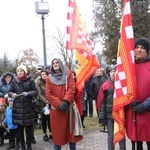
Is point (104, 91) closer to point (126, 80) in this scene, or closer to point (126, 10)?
point (126, 80)

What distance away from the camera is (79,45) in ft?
18.6

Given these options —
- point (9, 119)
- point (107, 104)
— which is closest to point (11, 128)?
point (9, 119)

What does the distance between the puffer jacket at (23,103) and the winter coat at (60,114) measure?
0.88m

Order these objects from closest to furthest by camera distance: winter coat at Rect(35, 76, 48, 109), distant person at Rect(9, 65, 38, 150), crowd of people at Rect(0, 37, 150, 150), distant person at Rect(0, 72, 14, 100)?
1. crowd of people at Rect(0, 37, 150, 150)
2. distant person at Rect(9, 65, 38, 150)
3. winter coat at Rect(35, 76, 48, 109)
4. distant person at Rect(0, 72, 14, 100)

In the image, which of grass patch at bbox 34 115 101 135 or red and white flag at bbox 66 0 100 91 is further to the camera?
grass patch at bbox 34 115 101 135

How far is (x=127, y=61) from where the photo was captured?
4.18 meters

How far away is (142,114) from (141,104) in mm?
182

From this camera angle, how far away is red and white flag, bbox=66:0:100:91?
18.5 ft

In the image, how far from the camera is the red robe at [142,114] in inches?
163

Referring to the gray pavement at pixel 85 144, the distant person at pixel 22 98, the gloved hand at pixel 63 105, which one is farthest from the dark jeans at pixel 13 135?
the gloved hand at pixel 63 105

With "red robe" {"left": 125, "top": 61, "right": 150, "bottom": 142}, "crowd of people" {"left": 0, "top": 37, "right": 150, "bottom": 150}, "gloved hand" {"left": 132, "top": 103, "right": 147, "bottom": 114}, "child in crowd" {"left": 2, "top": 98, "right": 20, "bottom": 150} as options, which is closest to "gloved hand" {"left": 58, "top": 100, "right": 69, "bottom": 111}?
"crowd of people" {"left": 0, "top": 37, "right": 150, "bottom": 150}

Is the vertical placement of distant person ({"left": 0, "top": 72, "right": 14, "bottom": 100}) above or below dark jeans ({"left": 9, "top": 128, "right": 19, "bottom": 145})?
above

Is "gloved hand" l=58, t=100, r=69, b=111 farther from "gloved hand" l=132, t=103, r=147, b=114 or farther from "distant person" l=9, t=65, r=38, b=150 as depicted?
"gloved hand" l=132, t=103, r=147, b=114

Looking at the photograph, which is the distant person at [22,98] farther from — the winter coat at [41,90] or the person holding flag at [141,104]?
the person holding flag at [141,104]
